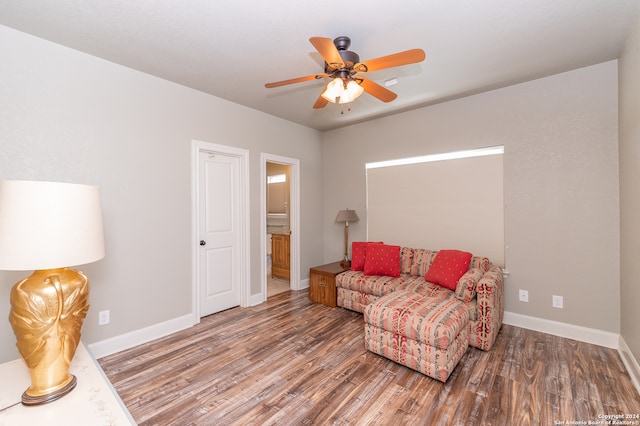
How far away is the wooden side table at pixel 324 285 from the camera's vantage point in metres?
3.76

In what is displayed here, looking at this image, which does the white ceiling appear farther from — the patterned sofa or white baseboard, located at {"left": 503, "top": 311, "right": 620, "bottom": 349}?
white baseboard, located at {"left": 503, "top": 311, "right": 620, "bottom": 349}

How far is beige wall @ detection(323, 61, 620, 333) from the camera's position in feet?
8.81

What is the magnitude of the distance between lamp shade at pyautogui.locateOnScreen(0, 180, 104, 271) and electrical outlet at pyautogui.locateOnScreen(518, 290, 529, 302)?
3.87 metres

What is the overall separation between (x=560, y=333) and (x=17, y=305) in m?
4.21

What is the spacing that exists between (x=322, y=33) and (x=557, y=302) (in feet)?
11.4

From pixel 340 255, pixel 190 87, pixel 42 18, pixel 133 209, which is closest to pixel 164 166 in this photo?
pixel 133 209

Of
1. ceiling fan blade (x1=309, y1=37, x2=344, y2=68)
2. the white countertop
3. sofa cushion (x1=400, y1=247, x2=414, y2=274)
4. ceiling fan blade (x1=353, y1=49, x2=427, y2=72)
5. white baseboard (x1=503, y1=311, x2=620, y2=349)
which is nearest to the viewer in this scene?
the white countertop

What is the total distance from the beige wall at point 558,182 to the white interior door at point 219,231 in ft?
9.41

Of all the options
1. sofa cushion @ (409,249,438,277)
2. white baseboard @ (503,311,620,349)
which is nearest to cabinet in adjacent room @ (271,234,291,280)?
sofa cushion @ (409,249,438,277)

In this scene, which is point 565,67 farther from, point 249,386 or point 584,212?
point 249,386

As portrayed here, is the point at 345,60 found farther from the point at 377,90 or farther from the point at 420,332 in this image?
the point at 420,332

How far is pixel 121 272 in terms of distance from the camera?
268 cm

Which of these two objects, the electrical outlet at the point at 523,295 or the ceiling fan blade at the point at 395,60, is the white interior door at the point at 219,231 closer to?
the ceiling fan blade at the point at 395,60

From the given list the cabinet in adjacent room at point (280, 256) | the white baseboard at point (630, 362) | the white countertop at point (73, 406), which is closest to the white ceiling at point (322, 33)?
the white countertop at point (73, 406)
